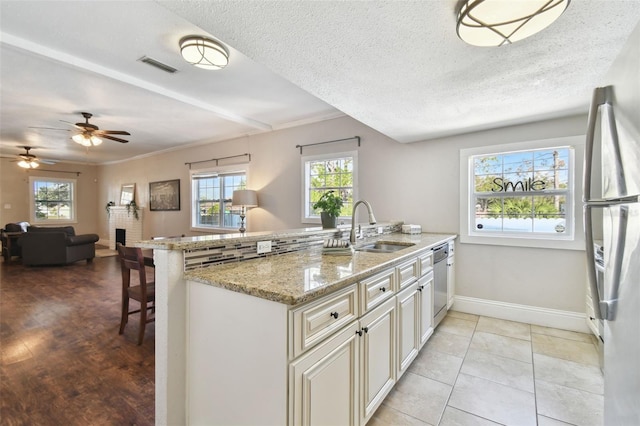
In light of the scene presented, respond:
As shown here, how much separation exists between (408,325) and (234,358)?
4.36ft

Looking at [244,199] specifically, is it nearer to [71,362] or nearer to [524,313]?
[71,362]

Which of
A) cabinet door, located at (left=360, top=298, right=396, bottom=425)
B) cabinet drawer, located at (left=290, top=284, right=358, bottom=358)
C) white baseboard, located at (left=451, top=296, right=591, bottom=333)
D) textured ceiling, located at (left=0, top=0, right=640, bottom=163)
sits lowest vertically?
white baseboard, located at (left=451, top=296, right=591, bottom=333)

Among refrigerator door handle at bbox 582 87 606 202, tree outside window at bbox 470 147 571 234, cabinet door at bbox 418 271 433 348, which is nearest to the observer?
refrigerator door handle at bbox 582 87 606 202

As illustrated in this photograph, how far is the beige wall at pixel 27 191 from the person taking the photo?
779cm

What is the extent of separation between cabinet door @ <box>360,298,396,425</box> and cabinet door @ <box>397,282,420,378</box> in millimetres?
112

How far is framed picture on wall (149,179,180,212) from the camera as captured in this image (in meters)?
6.54

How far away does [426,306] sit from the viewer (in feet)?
8.08

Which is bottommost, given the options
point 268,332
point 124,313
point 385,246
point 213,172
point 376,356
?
point 124,313

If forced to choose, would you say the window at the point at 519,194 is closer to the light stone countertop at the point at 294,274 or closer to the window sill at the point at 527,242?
the window sill at the point at 527,242

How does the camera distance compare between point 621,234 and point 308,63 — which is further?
point 308,63

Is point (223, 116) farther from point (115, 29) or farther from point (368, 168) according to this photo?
point (368, 168)

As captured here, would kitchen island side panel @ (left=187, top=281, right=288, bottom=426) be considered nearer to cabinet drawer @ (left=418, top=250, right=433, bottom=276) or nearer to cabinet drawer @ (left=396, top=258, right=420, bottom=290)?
cabinet drawer @ (left=396, top=258, right=420, bottom=290)

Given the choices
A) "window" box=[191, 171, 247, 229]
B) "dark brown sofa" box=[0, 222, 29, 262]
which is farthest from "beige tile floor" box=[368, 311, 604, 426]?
"dark brown sofa" box=[0, 222, 29, 262]

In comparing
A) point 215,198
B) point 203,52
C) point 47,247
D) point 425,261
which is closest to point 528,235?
point 425,261
